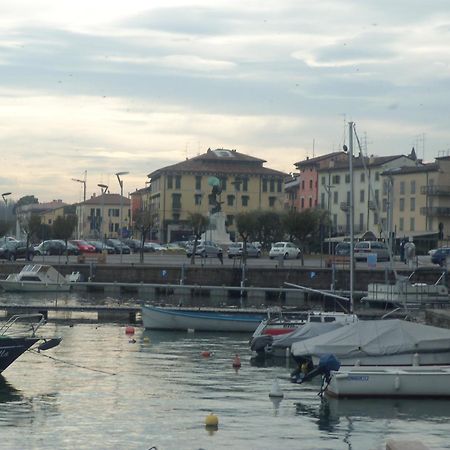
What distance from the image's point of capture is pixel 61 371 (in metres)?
41.3

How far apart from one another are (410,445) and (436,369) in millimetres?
17570

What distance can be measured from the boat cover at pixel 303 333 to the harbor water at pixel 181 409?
1.40 meters

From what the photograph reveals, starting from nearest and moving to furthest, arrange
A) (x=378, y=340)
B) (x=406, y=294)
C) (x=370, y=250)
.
A: (x=378, y=340), (x=406, y=294), (x=370, y=250)

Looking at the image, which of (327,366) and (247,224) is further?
(247,224)

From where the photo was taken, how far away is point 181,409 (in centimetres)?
3409

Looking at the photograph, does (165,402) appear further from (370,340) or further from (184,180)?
(184,180)

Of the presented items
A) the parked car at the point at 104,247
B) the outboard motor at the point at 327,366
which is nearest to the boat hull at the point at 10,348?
the outboard motor at the point at 327,366

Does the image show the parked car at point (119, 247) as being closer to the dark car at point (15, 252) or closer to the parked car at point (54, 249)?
the parked car at point (54, 249)

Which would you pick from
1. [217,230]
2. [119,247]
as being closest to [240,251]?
[217,230]

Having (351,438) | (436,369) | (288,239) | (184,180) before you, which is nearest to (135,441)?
(351,438)

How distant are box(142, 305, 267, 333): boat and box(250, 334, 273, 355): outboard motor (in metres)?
9.28

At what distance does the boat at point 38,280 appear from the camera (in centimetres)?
8325

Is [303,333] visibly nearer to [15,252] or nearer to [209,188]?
[15,252]

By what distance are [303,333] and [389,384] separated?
10592mm
